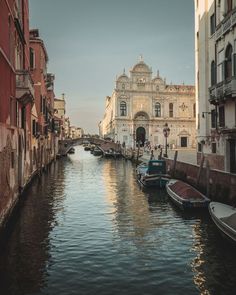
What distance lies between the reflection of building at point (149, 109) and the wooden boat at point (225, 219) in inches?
1916

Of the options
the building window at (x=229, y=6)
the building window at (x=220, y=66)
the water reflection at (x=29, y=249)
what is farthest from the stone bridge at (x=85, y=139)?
the water reflection at (x=29, y=249)

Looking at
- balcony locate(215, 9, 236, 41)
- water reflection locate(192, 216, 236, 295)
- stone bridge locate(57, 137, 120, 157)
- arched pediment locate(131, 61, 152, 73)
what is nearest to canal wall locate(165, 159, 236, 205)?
water reflection locate(192, 216, 236, 295)

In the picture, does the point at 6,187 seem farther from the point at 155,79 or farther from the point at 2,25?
the point at 155,79

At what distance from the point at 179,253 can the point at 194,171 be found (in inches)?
391

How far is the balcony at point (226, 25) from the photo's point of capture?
16295 mm

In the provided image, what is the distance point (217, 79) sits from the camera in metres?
18.8

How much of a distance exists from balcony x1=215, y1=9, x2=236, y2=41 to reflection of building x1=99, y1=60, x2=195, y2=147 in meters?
42.3

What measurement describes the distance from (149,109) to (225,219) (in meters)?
52.5

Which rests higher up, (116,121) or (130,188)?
(116,121)

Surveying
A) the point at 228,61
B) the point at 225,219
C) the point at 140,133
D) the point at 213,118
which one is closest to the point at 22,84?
the point at 225,219

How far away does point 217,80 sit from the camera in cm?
1878

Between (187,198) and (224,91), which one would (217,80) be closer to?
(224,91)

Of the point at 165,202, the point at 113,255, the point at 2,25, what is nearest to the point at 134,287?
the point at 113,255

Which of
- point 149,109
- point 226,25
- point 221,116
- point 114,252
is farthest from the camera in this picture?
point 149,109
